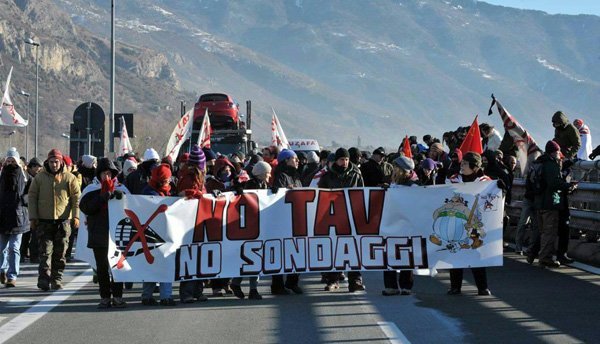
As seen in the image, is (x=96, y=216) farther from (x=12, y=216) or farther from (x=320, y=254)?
(x=12, y=216)

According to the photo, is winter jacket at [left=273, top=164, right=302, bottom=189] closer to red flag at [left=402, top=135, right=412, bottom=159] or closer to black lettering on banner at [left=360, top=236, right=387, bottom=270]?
black lettering on banner at [left=360, top=236, right=387, bottom=270]

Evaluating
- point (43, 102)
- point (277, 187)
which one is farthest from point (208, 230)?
point (43, 102)

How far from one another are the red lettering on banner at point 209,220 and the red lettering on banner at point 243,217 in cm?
10

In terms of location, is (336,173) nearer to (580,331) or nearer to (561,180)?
(561,180)

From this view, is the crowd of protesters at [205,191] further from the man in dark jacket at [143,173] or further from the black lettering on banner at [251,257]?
the black lettering on banner at [251,257]

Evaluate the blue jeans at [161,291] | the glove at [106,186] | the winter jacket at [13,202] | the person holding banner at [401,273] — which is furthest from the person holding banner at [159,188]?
the winter jacket at [13,202]

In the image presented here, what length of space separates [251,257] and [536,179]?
4.75 m

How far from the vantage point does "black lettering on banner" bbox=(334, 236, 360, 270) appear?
1372cm

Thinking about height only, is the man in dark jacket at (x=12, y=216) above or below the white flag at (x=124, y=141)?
below

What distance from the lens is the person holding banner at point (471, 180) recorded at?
13516mm

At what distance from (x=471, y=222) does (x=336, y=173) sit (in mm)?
1683

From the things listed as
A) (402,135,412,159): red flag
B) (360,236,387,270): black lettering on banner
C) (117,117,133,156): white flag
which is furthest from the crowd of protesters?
(117,117,133,156): white flag

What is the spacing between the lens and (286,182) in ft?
46.6

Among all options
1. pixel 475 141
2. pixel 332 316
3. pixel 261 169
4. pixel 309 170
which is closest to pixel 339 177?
pixel 261 169
